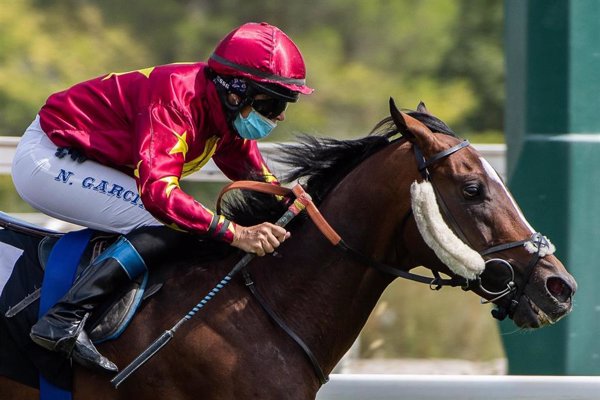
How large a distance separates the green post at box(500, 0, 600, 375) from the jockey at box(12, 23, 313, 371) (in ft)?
5.76

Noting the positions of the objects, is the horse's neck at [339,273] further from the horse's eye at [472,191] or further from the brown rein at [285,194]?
the horse's eye at [472,191]

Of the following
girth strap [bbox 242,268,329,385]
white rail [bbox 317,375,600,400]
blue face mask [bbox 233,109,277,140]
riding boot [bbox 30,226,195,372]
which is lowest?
white rail [bbox 317,375,600,400]

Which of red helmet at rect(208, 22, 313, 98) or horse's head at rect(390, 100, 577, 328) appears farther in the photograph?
red helmet at rect(208, 22, 313, 98)

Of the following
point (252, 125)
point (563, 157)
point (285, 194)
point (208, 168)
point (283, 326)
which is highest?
point (252, 125)

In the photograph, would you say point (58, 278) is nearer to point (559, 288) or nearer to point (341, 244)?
point (341, 244)

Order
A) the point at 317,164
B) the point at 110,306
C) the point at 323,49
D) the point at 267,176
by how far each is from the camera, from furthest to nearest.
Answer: the point at 323,49 → the point at 267,176 → the point at 317,164 → the point at 110,306

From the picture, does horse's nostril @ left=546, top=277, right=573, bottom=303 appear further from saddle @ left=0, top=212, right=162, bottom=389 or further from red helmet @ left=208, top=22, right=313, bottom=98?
saddle @ left=0, top=212, right=162, bottom=389

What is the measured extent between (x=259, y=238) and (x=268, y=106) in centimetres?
51

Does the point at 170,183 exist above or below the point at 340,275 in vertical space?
above

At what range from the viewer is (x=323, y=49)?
2123 centimetres

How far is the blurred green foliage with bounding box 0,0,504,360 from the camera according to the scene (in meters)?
19.1

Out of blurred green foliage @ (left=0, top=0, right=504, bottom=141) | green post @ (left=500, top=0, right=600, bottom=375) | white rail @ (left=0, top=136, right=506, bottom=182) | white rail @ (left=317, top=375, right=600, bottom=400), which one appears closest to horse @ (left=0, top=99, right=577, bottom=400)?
white rail @ (left=317, top=375, right=600, bottom=400)

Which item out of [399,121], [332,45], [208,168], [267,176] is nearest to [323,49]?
[332,45]

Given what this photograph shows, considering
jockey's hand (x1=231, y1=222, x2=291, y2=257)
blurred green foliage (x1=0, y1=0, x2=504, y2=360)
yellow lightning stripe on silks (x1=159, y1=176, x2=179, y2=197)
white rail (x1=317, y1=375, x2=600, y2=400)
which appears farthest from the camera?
blurred green foliage (x1=0, y1=0, x2=504, y2=360)
